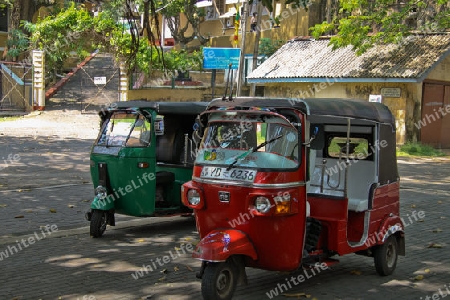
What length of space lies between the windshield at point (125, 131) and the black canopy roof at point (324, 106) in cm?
261

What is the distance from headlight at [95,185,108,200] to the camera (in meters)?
8.55

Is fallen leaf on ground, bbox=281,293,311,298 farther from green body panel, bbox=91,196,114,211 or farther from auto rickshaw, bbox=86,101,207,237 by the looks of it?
green body panel, bbox=91,196,114,211

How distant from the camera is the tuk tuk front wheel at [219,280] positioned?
17.8 feet

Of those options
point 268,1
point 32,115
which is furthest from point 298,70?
point 268,1

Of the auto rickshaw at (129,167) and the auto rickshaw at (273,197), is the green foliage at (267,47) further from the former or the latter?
the auto rickshaw at (273,197)

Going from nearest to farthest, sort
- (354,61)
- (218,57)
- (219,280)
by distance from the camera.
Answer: (219,280) < (354,61) < (218,57)

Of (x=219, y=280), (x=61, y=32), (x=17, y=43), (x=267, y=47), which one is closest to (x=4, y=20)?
(x=17, y=43)

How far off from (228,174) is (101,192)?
326 centimetres

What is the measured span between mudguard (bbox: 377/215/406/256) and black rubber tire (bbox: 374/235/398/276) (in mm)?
97

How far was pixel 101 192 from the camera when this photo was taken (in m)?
8.59

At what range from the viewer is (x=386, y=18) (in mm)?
20609

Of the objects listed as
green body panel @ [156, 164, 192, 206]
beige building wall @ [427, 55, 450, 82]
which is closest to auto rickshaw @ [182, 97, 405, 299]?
green body panel @ [156, 164, 192, 206]

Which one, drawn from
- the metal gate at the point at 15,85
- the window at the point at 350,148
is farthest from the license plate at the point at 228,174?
the metal gate at the point at 15,85

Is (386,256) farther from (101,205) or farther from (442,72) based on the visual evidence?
(442,72)
